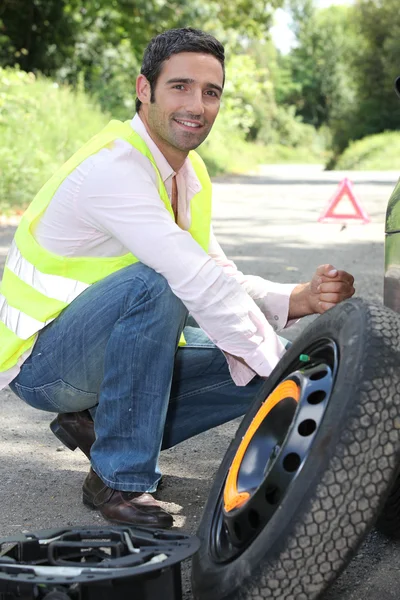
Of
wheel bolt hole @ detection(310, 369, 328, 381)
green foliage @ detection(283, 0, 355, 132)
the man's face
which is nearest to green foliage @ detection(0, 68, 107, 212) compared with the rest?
the man's face

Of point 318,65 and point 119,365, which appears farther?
point 318,65

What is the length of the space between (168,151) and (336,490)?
5.42 ft

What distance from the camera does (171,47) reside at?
3322 millimetres

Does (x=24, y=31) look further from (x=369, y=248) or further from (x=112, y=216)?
(x=112, y=216)

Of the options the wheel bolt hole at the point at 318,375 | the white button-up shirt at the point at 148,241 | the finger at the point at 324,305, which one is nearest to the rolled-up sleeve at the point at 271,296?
the finger at the point at 324,305

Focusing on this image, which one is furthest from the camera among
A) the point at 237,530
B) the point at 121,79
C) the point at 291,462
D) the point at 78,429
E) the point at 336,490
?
the point at 121,79

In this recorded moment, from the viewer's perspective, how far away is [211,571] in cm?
238

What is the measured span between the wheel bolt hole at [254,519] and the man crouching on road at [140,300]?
750mm

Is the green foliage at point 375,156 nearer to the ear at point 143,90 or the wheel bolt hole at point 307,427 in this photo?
the ear at point 143,90

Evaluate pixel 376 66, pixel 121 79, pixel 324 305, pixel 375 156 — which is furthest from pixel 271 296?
pixel 376 66

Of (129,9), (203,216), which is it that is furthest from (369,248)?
(129,9)

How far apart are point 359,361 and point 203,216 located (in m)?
1.44

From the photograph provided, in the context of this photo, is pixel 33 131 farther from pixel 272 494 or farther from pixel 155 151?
pixel 272 494

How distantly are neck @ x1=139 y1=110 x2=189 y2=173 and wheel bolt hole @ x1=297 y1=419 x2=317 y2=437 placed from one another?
4.52 ft
